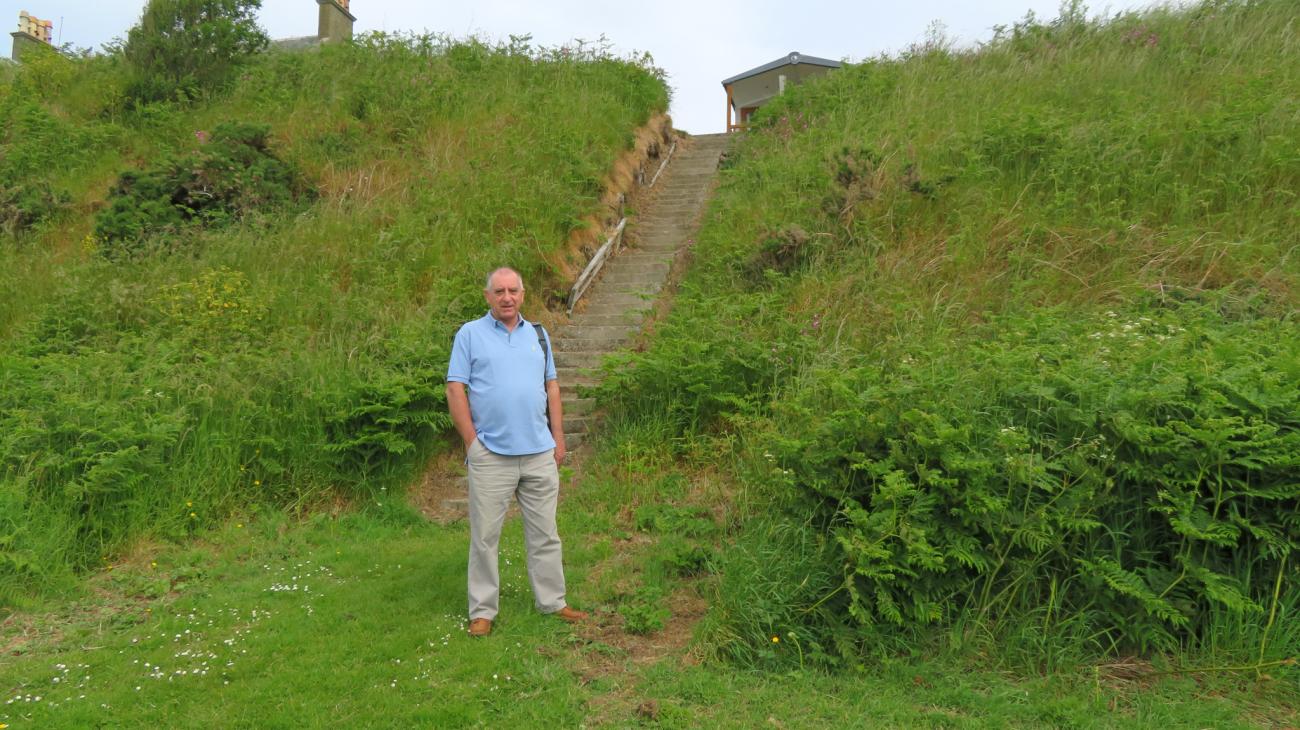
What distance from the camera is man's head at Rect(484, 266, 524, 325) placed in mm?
4660

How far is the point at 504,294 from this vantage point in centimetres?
466

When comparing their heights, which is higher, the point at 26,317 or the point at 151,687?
the point at 26,317

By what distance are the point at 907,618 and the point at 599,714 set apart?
1.64 m

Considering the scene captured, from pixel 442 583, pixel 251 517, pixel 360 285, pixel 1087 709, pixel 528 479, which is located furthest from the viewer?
pixel 360 285

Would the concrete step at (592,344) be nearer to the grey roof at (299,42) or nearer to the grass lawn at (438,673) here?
the grass lawn at (438,673)

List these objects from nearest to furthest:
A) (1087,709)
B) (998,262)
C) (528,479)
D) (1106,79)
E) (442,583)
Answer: (1087,709) < (528,479) < (442,583) < (998,262) < (1106,79)

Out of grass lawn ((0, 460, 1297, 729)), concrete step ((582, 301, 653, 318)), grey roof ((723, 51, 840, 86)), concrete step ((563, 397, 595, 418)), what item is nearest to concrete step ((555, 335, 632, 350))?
concrete step ((582, 301, 653, 318))

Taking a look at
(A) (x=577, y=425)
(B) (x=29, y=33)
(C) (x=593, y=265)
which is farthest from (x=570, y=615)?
(B) (x=29, y=33)

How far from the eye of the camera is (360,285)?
30.2ft

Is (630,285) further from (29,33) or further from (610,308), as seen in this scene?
(29,33)

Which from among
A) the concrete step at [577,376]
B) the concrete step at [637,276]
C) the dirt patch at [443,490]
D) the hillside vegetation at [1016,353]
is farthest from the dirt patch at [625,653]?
the concrete step at [637,276]

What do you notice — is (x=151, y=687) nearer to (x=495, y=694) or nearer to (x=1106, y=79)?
(x=495, y=694)

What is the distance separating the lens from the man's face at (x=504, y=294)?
15.3 ft

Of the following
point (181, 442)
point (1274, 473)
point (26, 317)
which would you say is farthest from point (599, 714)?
point (26, 317)
